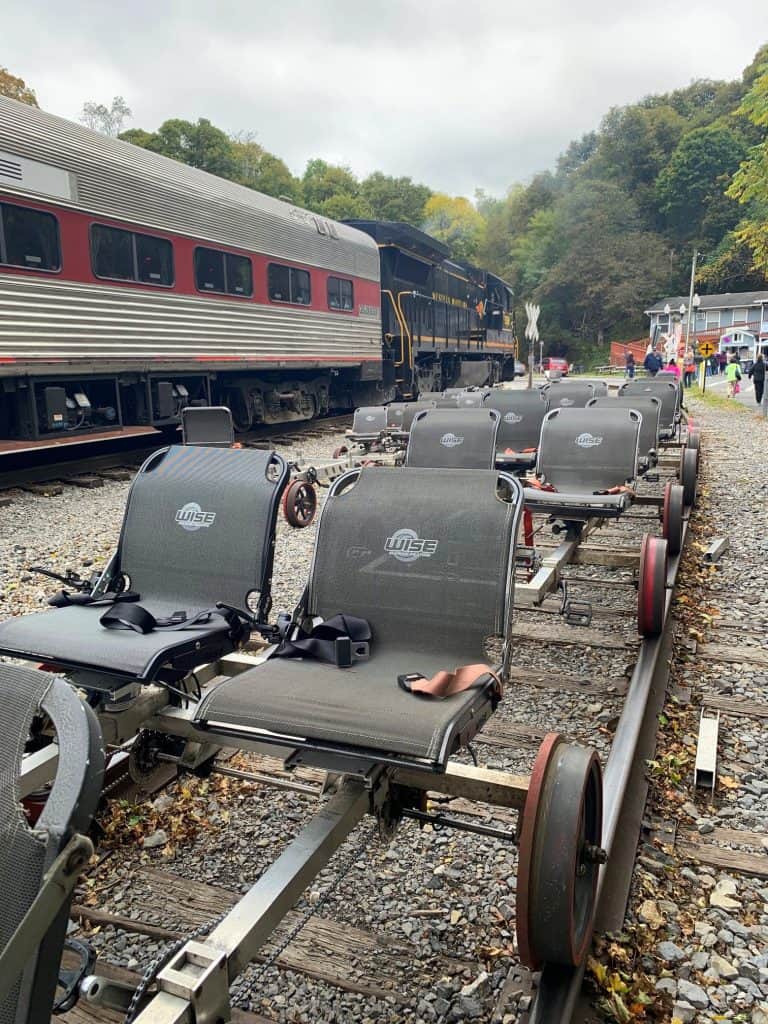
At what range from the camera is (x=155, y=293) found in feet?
36.5

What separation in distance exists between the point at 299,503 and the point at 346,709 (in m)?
5.32

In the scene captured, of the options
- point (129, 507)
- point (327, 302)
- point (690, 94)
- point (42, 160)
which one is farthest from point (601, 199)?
point (129, 507)

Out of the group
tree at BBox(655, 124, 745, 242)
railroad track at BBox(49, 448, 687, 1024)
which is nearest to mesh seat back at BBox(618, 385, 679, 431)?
railroad track at BBox(49, 448, 687, 1024)

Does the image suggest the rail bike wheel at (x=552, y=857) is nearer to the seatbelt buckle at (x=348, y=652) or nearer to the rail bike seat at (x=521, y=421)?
the seatbelt buckle at (x=348, y=652)

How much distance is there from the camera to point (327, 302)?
16297 mm

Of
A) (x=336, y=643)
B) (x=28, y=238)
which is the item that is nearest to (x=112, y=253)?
(x=28, y=238)

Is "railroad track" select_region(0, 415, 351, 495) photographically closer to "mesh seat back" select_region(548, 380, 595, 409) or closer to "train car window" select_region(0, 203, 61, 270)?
"train car window" select_region(0, 203, 61, 270)

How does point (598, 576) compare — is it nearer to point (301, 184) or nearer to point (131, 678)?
point (131, 678)

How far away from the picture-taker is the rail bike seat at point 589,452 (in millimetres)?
6652

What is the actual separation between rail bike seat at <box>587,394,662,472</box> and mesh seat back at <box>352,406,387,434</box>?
3730 millimetres

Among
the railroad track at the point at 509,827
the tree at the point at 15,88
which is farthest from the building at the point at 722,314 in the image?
the railroad track at the point at 509,827

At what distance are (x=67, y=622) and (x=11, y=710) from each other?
6.45ft

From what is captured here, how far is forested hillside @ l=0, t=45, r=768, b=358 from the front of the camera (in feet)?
249

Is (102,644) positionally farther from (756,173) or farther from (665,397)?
(756,173)
